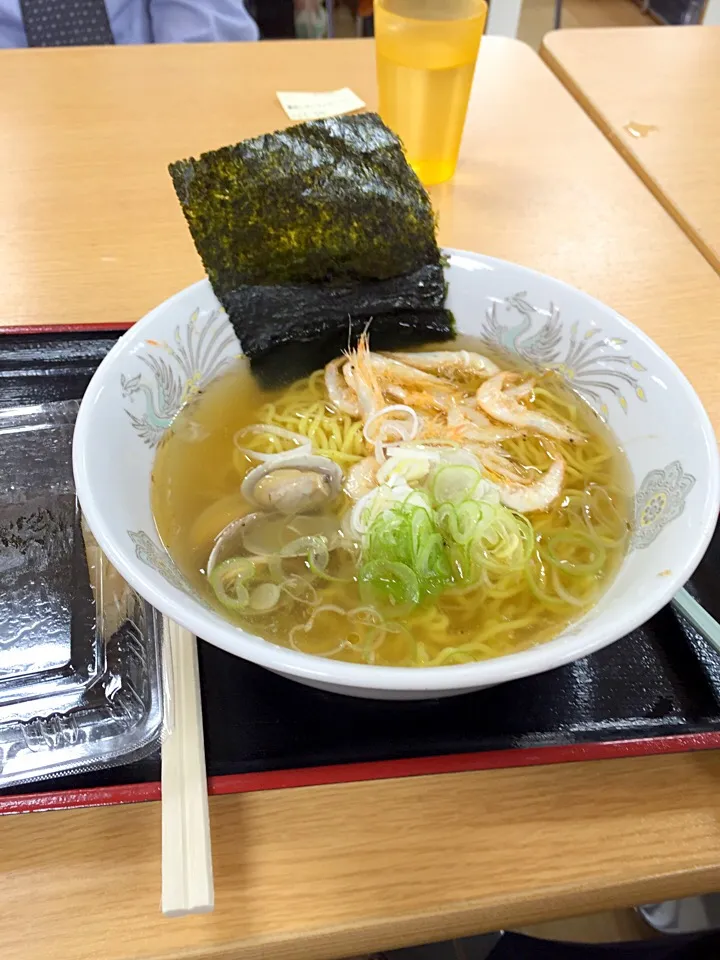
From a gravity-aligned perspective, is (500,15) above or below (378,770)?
above

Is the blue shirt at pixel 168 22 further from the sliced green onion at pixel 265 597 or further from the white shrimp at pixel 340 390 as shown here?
the sliced green onion at pixel 265 597

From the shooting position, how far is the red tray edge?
67 cm

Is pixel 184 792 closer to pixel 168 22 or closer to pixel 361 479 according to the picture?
pixel 361 479

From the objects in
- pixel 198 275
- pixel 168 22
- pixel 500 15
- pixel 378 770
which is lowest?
pixel 378 770

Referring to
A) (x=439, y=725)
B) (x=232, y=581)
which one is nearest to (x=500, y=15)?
(x=232, y=581)

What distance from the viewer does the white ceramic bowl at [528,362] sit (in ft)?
2.10

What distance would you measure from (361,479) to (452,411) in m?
0.23

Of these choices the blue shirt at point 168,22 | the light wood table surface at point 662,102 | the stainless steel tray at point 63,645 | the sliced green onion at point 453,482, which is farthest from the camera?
the blue shirt at point 168,22

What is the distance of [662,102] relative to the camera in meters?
2.10

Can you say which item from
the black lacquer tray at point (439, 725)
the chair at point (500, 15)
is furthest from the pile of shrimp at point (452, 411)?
the chair at point (500, 15)

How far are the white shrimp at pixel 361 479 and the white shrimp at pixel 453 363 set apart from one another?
0.25 m

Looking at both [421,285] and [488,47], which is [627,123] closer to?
[488,47]

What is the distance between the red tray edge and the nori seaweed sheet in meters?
0.70

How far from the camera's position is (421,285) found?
46.5 inches
